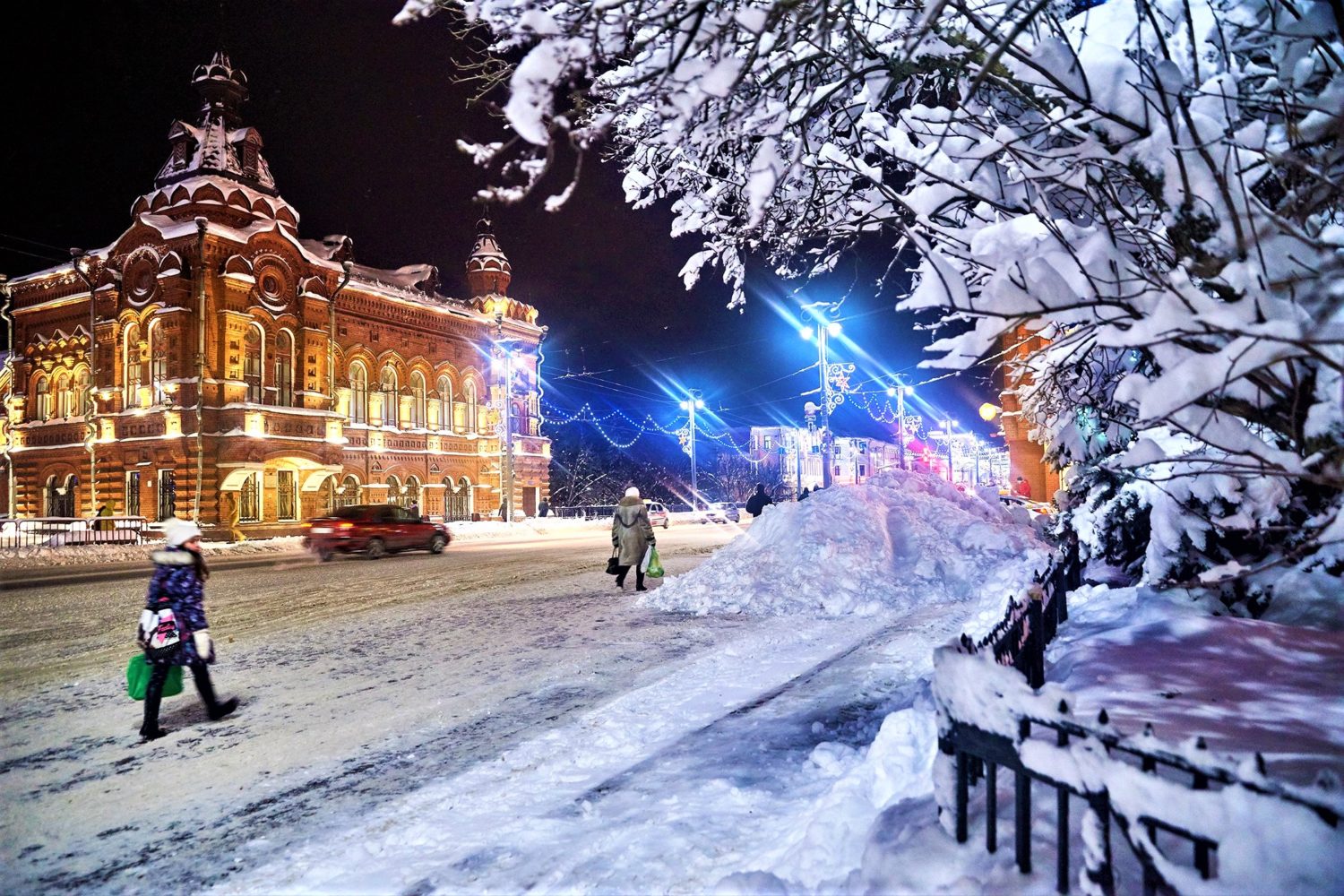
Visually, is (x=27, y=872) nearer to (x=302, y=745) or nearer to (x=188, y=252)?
(x=302, y=745)

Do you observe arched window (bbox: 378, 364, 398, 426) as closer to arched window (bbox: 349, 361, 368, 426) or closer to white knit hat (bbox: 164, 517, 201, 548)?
arched window (bbox: 349, 361, 368, 426)

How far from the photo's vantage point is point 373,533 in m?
22.1

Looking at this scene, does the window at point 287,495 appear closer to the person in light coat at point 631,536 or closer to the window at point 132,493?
the window at point 132,493

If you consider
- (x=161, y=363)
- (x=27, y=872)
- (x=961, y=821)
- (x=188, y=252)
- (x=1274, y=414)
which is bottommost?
(x=27, y=872)

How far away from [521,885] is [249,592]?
12.5m

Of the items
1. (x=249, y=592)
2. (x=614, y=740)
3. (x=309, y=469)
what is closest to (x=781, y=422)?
(x=309, y=469)

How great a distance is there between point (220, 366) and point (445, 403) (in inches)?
501

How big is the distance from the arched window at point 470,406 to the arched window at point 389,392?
468cm

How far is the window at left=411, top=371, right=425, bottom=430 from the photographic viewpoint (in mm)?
40031

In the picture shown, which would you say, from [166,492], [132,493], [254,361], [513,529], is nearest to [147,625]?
[513,529]

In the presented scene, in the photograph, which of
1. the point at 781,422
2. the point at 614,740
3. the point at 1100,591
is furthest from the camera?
the point at 781,422

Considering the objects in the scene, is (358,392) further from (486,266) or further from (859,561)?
(859,561)

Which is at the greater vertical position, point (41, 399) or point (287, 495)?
point (41, 399)

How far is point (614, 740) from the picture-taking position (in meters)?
5.41
